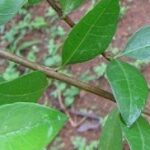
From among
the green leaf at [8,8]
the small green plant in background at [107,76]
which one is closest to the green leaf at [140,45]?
the small green plant in background at [107,76]

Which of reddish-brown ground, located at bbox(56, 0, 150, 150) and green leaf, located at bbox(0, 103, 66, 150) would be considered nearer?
green leaf, located at bbox(0, 103, 66, 150)

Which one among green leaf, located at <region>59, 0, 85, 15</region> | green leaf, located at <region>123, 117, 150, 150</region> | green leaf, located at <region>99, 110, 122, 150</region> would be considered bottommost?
green leaf, located at <region>99, 110, 122, 150</region>

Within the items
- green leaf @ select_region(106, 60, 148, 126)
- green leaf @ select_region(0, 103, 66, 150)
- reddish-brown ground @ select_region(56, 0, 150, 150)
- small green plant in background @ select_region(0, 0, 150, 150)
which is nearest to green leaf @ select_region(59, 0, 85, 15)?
small green plant in background @ select_region(0, 0, 150, 150)

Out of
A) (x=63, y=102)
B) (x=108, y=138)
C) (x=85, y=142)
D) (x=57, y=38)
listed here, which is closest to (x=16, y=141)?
(x=108, y=138)

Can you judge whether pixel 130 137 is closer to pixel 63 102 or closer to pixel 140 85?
pixel 140 85

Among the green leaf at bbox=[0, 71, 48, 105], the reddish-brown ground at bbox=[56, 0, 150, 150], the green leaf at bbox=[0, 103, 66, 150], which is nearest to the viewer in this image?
the green leaf at bbox=[0, 103, 66, 150]

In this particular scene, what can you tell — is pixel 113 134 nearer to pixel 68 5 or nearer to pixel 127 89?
pixel 127 89

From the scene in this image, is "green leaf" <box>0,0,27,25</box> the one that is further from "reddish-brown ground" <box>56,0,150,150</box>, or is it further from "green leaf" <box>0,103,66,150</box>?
"reddish-brown ground" <box>56,0,150,150</box>

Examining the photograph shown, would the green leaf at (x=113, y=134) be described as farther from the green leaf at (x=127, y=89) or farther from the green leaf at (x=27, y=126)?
the green leaf at (x=27, y=126)
